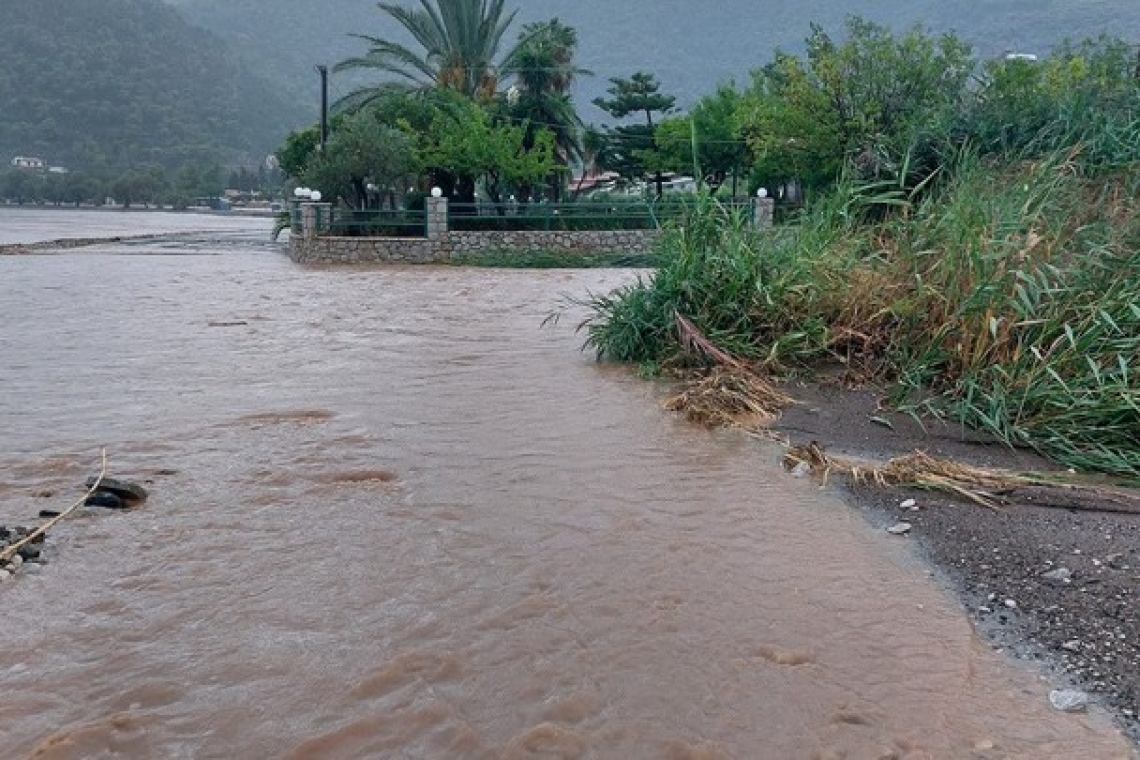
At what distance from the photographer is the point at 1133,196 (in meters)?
7.46

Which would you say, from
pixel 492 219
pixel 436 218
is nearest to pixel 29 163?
pixel 492 219

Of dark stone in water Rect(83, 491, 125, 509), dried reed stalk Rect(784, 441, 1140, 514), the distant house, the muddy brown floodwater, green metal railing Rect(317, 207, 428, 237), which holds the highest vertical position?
the distant house

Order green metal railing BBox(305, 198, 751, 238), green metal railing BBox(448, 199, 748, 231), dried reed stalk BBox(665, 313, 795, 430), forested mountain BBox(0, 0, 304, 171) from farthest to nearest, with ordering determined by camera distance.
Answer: forested mountain BBox(0, 0, 304, 171), green metal railing BBox(448, 199, 748, 231), green metal railing BBox(305, 198, 751, 238), dried reed stalk BBox(665, 313, 795, 430)

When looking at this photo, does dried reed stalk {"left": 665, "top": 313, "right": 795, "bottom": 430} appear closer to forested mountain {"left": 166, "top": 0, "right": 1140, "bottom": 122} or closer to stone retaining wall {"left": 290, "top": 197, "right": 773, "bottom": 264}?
stone retaining wall {"left": 290, "top": 197, "right": 773, "bottom": 264}

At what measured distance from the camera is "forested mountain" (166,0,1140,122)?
3964 inches

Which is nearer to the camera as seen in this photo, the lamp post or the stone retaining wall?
the stone retaining wall

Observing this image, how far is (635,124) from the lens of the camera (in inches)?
1548

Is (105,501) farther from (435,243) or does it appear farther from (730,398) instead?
(435,243)

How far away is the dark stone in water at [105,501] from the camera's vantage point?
4970 millimetres

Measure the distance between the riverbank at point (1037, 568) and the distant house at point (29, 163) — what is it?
108320mm

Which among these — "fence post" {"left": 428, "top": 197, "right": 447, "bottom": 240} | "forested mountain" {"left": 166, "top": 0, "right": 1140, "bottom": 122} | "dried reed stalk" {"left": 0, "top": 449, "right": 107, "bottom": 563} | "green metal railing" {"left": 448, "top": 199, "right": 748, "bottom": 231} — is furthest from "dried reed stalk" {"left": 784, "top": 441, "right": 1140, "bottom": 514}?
"forested mountain" {"left": 166, "top": 0, "right": 1140, "bottom": 122}

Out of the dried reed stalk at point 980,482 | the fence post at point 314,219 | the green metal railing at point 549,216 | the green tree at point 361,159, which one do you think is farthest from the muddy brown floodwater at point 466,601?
the green metal railing at point 549,216

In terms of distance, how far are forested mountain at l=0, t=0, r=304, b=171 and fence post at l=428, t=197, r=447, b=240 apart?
86777 millimetres

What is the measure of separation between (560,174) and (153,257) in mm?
14999
